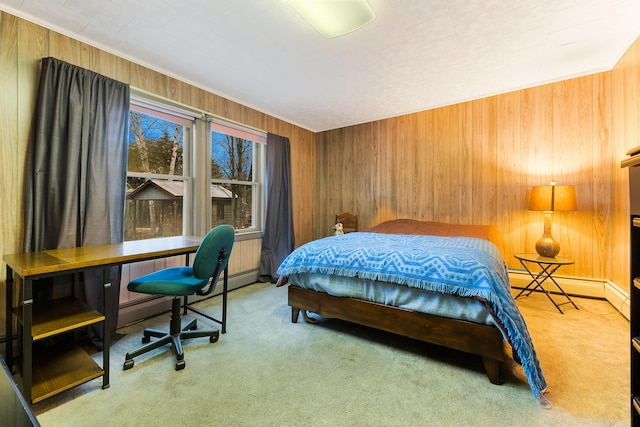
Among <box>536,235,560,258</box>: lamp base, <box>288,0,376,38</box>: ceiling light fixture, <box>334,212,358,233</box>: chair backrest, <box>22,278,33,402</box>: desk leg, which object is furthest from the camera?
<box>334,212,358,233</box>: chair backrest

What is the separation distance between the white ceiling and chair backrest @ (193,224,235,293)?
154 centimetres

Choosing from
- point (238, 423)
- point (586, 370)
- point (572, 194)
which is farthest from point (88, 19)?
point (572, 194)

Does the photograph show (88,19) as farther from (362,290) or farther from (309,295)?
(362,290)

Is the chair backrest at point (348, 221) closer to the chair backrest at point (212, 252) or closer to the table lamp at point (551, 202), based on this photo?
the table lamp at point (551, 202)

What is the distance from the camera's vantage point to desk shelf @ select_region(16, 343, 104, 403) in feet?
4.65

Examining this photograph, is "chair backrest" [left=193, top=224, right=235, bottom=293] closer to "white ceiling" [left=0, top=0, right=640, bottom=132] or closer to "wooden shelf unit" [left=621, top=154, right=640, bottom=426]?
"white ceiling" [left=0, top=0, right=640, bottom=132]

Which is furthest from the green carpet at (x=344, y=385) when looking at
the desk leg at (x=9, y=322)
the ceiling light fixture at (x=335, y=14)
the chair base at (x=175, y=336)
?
the ceiling light fixture at (x=335, y=14)

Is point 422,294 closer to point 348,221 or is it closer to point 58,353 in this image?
point 58,353

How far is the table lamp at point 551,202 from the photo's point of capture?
105 inches

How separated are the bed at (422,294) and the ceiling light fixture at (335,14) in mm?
1661

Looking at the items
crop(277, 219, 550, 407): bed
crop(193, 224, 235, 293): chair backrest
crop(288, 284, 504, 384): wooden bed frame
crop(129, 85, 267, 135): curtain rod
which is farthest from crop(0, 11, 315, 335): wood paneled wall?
crop(288, 284, 504, 384): wooden bed frame

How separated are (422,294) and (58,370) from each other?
225cm

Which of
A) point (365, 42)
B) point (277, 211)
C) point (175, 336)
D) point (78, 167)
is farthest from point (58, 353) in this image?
point (365, 42)

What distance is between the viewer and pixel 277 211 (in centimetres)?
397
